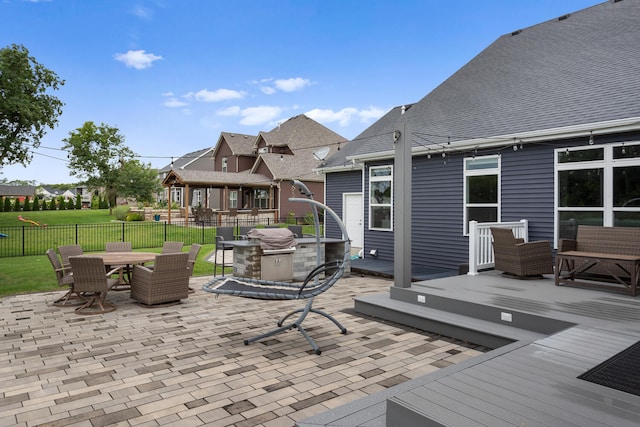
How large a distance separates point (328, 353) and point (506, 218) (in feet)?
18.9

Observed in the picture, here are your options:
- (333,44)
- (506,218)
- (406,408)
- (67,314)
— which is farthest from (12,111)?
(406,408)

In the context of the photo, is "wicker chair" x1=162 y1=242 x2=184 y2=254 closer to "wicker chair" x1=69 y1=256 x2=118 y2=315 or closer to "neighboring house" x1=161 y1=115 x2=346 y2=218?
"wicker chair" x1=69 y1=256 x2=118 y2=315

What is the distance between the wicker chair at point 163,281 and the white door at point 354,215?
265 inches

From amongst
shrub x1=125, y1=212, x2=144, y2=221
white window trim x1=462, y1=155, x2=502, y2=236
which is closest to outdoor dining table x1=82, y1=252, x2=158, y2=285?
white window trim x1=462, y1=155, x2=502, y2=236

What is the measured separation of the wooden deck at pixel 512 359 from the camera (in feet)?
7.84

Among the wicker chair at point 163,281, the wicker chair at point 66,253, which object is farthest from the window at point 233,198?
the wicker chair at point 163,281

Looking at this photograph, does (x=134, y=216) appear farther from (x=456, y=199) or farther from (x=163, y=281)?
(x=456, y=199)

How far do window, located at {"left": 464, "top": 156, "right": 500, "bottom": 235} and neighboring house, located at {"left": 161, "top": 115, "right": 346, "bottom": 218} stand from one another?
51.2 feet

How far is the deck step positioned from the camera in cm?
447

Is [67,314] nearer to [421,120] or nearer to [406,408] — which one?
[406,408]

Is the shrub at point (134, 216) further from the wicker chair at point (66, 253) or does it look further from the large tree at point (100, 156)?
the wicker chair at point (66, 253)

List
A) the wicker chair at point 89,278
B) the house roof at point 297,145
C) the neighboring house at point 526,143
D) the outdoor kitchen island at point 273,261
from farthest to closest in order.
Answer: the house roof at point 297,145 < the outdoor kitchen island at point 273,261 < the neighboring house at point 526,143 < the wicker chair at point 89,278

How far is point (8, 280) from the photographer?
8.92m

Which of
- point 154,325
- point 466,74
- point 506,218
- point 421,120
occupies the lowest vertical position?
point 154,325
